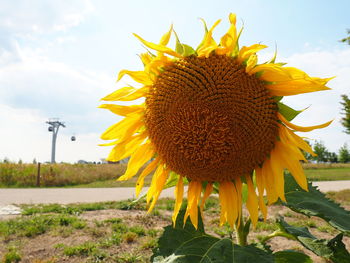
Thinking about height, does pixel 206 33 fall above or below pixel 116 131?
above

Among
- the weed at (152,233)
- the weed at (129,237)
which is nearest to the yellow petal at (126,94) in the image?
the weed at (129,237)

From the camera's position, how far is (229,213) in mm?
1483

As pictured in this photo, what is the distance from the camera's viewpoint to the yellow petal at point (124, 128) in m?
1.65

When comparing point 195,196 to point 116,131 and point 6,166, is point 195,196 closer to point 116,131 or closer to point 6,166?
point 116,131

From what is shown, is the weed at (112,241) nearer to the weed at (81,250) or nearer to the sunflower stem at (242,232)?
the weed at (81,250)

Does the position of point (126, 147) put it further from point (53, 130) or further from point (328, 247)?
point (53, 130)

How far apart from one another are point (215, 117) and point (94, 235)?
4231 millimetres

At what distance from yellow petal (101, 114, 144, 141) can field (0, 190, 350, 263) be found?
89.6 inches

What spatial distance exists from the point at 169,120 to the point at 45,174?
1810cm

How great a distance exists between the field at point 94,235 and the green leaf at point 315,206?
2.11 metres

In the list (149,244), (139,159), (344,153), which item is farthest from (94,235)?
(344,153)

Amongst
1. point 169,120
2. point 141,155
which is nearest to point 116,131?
point 141,155

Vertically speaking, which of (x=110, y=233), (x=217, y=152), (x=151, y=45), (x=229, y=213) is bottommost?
(x=110, y=233)

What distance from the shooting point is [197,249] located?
1.42m
